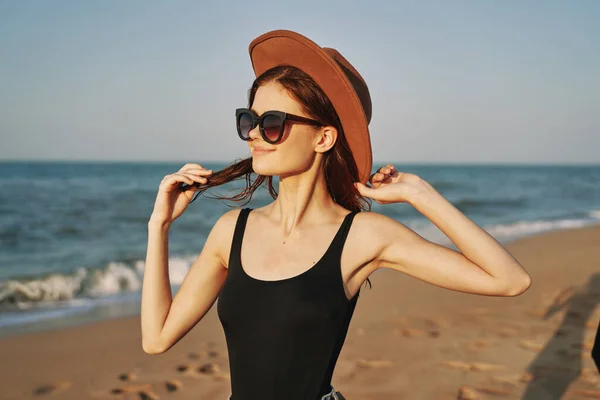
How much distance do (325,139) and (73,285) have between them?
337 inches

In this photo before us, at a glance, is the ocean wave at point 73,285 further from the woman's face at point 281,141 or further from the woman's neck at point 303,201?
the woman's face at point 281,141

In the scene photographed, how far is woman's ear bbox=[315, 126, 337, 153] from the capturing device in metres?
2.43

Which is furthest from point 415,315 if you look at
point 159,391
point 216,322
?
point 159,391

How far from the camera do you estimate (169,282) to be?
7.76 ft

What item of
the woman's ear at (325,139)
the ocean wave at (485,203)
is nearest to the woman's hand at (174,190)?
the woman's ear at (325,139)

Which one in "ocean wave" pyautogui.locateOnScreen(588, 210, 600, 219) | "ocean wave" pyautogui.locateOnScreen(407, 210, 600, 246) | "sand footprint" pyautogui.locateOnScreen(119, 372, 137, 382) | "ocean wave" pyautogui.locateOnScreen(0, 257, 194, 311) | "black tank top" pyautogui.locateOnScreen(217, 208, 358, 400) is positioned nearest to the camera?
"black tank top" pyautogui.locateOnScreen(217, 208, 358, 400)

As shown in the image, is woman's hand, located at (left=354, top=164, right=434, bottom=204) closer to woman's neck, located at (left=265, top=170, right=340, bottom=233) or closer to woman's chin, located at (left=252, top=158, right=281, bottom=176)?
woman's neck, located at (left=265, top=170, right=340, bottom=233)

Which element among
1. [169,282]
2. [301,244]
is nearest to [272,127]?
[301,244]

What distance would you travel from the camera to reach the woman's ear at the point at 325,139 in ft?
7.97

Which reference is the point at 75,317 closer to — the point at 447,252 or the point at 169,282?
the point at 169,282

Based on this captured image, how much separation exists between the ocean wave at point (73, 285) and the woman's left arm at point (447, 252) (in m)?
7.49

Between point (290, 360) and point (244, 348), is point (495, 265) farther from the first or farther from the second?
point (244, 348)

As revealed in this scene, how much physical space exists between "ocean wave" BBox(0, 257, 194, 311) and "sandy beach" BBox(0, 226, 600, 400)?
6.22 feet

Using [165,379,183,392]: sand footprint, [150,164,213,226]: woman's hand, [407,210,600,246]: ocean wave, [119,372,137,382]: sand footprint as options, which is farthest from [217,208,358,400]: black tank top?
[407,210,600,246]: ocean wave
